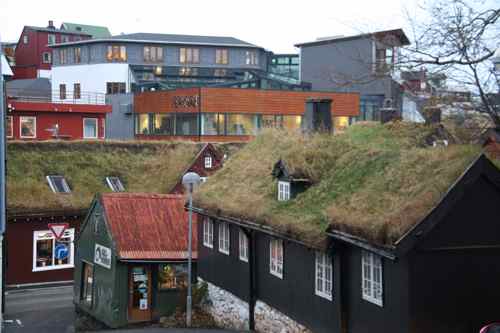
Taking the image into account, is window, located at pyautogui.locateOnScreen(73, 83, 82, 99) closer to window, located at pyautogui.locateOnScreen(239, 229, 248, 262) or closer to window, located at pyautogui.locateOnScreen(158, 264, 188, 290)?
window, located at pyautogui.locateOnScreen(158, 264, 188, 290)

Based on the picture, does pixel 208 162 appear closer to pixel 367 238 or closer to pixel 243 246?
pixel 243 246

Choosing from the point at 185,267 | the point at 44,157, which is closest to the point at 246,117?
the point at 44,157

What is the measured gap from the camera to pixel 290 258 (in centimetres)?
2095

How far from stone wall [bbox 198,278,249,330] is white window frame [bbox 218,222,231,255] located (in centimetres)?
138

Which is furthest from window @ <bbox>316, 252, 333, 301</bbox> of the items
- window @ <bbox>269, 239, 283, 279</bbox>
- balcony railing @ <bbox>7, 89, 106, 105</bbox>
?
balcony railing @ <bbox>7, 89, 106, 105</bbox>

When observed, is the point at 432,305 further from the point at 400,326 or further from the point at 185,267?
the point at 185,267

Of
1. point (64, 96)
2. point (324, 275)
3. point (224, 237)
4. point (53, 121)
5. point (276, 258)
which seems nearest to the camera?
point (324, 275)

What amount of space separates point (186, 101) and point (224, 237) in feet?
114

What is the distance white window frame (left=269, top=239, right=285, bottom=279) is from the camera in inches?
853

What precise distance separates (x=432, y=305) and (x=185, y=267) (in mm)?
14535

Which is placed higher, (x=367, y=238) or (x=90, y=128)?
(x=90, y=128)

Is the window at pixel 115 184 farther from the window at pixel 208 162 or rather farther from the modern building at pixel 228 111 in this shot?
the modern building at pixel 228 111

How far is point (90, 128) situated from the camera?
57.2 meters

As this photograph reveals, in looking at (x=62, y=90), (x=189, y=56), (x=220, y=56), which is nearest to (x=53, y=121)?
(x=62, y=90)
